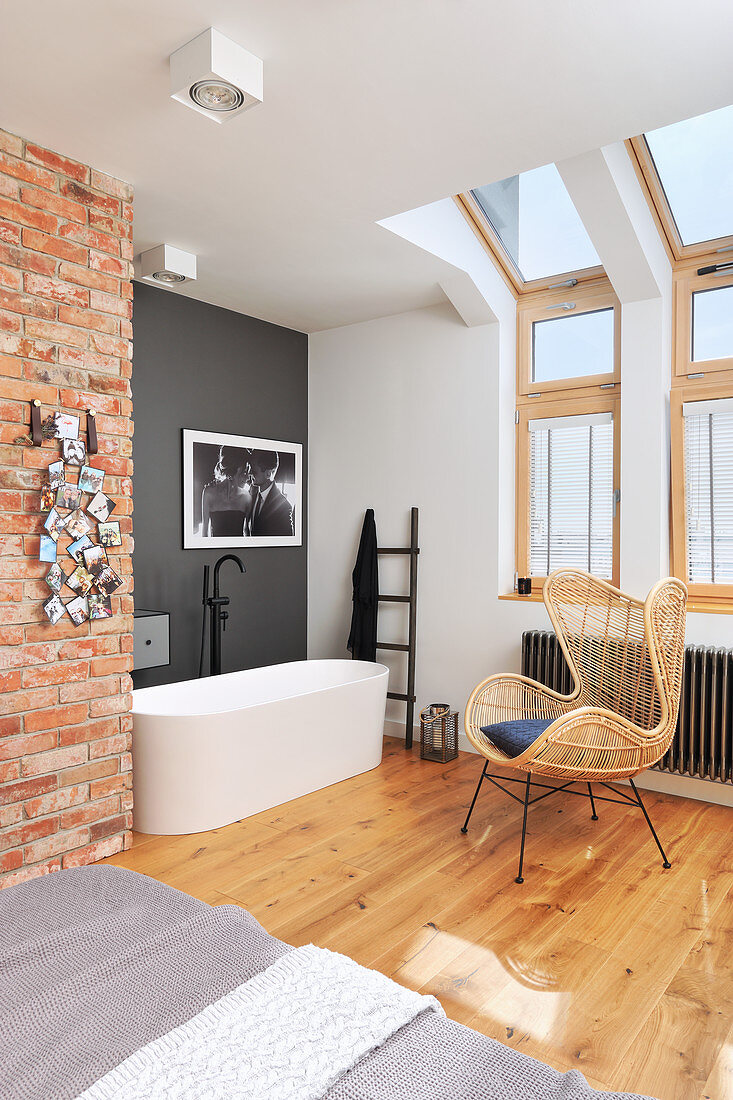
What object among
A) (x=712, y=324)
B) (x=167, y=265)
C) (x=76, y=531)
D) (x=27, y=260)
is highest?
(x=167, y=265)

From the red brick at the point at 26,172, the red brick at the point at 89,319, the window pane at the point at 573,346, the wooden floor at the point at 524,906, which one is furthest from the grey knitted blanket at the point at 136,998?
the window pane at the point at 573,346

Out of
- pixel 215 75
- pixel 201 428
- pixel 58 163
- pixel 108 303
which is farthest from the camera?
pixel 201 428

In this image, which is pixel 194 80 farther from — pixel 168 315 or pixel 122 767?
pixel 122 767

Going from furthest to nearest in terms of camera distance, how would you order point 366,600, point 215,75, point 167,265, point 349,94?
point 366,600, point 167,265, point 349,94, point 215,75

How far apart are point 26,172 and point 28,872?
253 centimetres

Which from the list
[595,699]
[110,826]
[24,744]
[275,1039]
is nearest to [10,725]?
[24,744]

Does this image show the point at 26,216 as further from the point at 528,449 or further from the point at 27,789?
the point at 528,449

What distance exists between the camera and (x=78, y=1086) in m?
0.91

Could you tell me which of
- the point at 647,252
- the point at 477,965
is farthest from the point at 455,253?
the point at 477,965

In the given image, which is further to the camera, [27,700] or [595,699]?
[595,699]

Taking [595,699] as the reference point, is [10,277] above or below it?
above

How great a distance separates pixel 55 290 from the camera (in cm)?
275

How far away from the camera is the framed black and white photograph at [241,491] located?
14.4ft

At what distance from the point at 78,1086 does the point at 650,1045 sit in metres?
1.53
